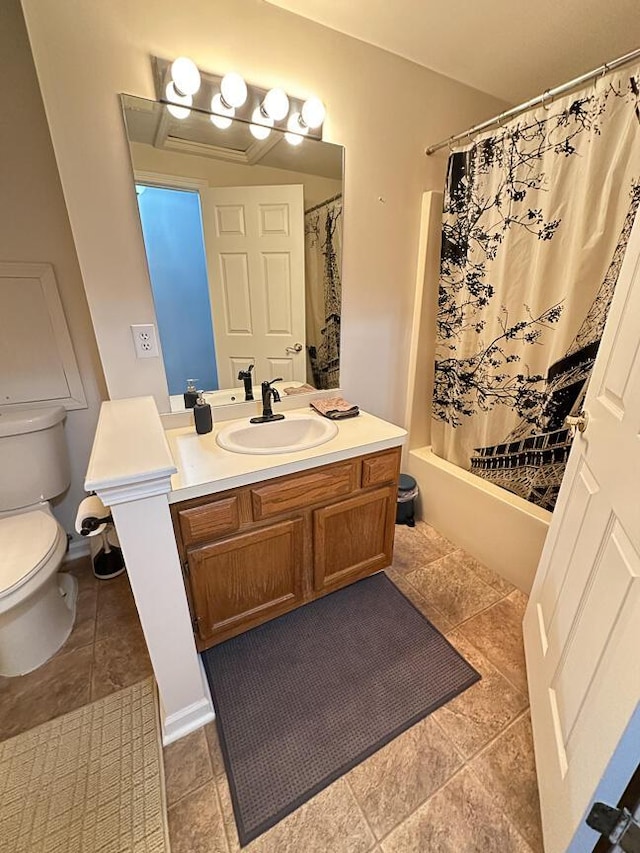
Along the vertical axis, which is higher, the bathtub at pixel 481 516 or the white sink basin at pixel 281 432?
the white sink basin at pixel 281 432

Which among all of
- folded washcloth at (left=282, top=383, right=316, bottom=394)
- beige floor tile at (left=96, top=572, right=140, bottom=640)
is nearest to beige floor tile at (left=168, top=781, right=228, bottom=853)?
beige floor tile at (left=96, top=572, right=140, bottom=640)

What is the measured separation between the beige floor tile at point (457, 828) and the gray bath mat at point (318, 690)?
0.18 metres

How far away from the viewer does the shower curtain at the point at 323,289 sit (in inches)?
62.9

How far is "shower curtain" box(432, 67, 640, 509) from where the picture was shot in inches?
49.4

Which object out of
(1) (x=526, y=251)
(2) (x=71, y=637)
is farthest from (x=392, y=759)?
(1) (x=526, y=251)

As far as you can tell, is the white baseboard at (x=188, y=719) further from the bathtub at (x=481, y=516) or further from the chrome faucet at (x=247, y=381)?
the bathtub at (x=481, y=516)

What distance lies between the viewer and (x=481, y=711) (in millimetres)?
1206

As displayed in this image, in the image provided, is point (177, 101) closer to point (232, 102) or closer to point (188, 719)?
point (232, 102)

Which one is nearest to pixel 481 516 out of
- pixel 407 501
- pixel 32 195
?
pixel 407 501

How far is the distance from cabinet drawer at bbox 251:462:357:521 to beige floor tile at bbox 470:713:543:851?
923mm

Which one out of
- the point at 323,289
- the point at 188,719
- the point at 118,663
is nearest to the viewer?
the point at 188,719

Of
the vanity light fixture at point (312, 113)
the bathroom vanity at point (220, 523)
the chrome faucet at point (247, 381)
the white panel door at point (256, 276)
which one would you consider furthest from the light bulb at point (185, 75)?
the bathroom vanity at point (220, 523)

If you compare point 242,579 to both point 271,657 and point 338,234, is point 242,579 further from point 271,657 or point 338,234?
point 338,234

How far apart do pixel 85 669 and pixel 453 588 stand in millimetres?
1589
